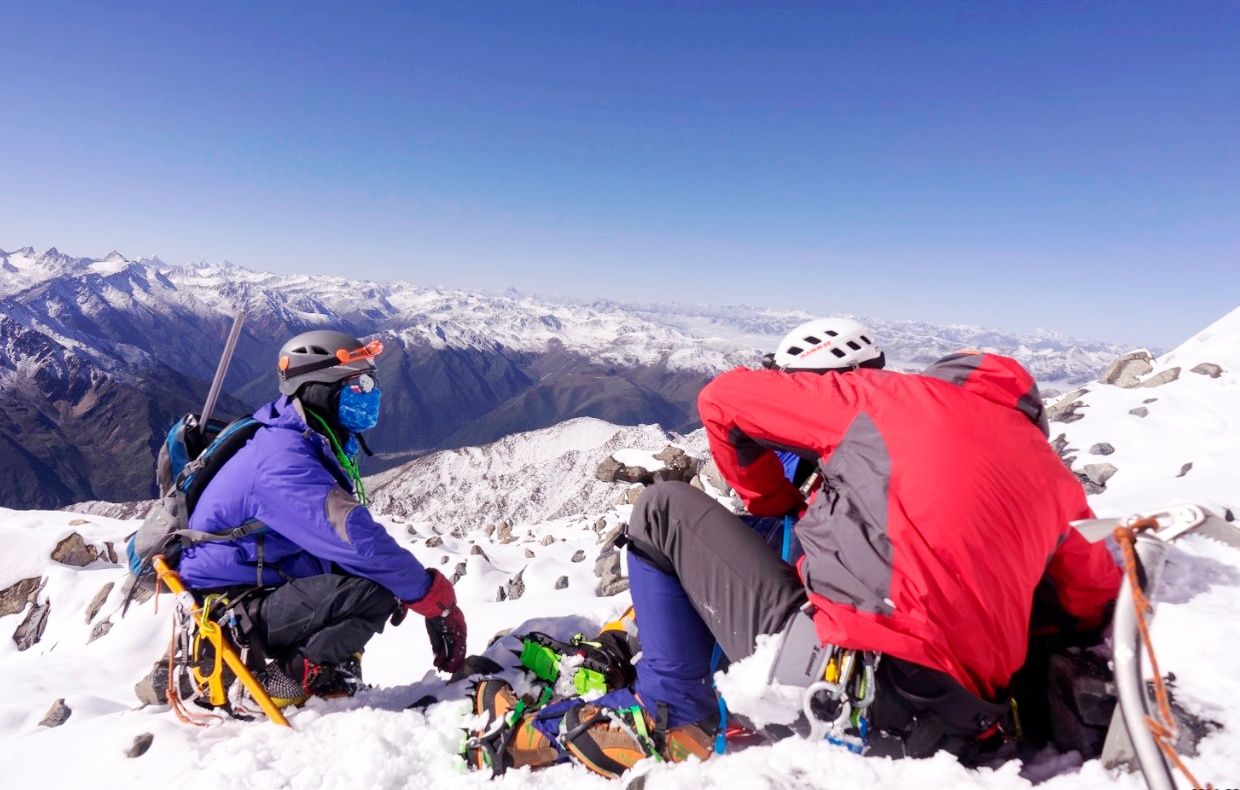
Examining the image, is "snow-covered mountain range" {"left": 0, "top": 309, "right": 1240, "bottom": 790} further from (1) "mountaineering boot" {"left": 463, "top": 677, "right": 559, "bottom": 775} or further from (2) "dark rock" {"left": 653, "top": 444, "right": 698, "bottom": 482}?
(2) "dark rock" {"left": 653, "top": 444, "right": 698, "bottom": 482}

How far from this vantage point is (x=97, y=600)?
44.5 ft

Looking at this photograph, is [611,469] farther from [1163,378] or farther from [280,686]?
[1163,378]

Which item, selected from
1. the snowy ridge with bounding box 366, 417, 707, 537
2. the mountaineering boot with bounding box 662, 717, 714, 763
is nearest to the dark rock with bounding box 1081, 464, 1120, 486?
the mountaineering boot with bounding box 662, 717, 714, 763

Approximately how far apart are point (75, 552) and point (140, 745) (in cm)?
1656

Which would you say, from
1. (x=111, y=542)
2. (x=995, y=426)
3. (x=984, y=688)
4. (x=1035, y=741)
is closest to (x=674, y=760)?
(x=984, y=688)

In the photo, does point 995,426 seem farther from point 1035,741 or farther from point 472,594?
point 472,594

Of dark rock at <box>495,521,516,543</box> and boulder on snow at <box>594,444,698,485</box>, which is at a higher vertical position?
boulder on snow at <box>594,444,698,485</box>

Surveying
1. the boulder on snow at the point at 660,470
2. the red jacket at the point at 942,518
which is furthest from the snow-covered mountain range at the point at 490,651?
the boulder on snow at the point at 660,470

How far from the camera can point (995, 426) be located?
2.94 m

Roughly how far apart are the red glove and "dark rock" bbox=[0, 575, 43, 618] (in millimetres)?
16552

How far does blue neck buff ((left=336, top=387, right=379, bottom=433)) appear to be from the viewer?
6352mm

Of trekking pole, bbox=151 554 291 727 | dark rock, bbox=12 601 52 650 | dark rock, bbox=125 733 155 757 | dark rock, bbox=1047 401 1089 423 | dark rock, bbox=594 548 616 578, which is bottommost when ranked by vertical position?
dark rock, bbox=12 601 52 650

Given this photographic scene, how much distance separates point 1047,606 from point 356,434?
6833mm

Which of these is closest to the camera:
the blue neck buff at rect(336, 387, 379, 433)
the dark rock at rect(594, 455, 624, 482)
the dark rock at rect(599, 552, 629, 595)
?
the blue neck buff at rect(336, 387, 379, 433)
